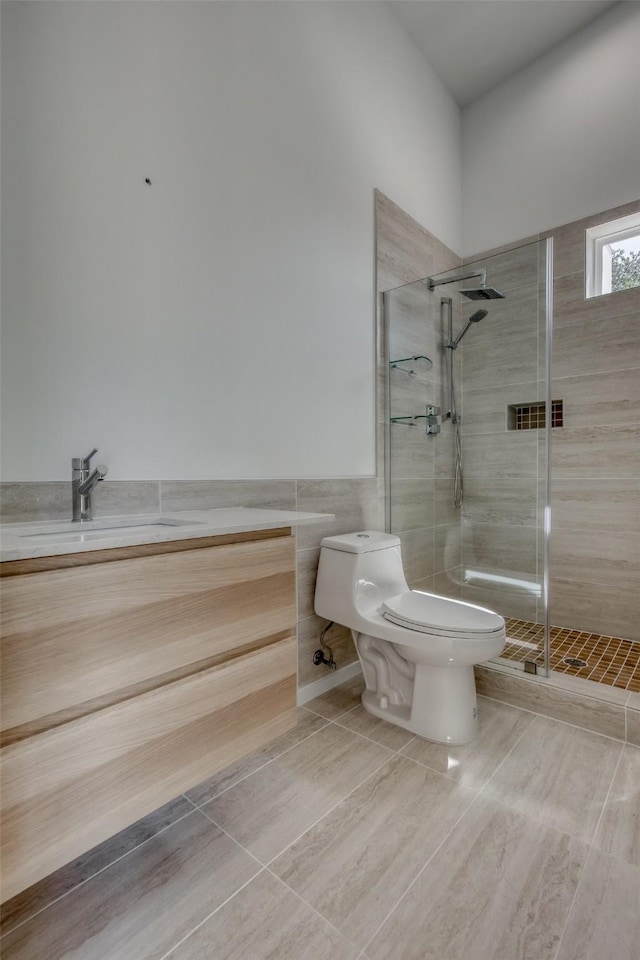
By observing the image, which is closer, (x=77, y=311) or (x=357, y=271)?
(x=77, y=311)

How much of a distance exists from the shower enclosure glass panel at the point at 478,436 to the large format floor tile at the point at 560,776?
0.96 ft

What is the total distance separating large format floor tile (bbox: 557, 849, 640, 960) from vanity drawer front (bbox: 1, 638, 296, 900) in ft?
2.50

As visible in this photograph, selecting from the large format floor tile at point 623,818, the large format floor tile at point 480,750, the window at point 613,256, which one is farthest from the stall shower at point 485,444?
the large format floor tile at point 623,818

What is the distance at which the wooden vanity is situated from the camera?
29.3 inches

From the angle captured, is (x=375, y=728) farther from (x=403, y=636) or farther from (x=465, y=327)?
(x=465, y=327)

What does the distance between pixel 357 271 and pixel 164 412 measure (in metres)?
1.26

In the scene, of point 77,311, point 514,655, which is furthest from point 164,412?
point 514,655

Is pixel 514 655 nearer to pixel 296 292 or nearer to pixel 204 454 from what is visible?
pixel 204 454

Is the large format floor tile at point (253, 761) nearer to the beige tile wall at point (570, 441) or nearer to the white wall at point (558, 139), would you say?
the beige tile wall at point (570, 441)

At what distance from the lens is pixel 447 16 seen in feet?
7.84

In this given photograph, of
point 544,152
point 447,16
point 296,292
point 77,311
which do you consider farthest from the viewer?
point 544,152

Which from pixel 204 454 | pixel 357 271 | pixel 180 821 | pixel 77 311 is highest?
pixel 357 271

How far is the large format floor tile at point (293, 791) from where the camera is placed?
48.3 inches

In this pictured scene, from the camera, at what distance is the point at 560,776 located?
1449 millimetres
